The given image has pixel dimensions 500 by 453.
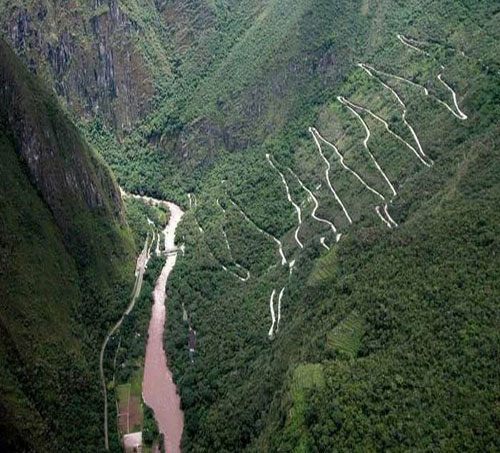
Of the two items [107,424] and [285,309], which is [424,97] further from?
[107,424]

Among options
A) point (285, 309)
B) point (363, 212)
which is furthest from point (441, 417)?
point (363, 212)

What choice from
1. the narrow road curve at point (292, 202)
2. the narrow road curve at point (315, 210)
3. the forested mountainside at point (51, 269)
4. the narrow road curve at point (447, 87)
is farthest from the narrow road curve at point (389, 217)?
the forested mountainside at point (51, 269)

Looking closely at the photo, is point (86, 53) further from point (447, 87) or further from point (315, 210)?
point (447, 87)

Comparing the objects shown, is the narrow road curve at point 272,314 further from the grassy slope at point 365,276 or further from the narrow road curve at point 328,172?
the narrow road curve at point 328,172

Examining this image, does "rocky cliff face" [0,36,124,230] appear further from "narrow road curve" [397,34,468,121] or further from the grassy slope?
"narrow road curve" [397,34,468,121]

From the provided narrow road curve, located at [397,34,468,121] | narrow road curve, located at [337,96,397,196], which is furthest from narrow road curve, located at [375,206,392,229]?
narrow road curve, located at [397,34,468,121]

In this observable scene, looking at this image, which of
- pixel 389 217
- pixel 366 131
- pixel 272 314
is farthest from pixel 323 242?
pixel 366 131
